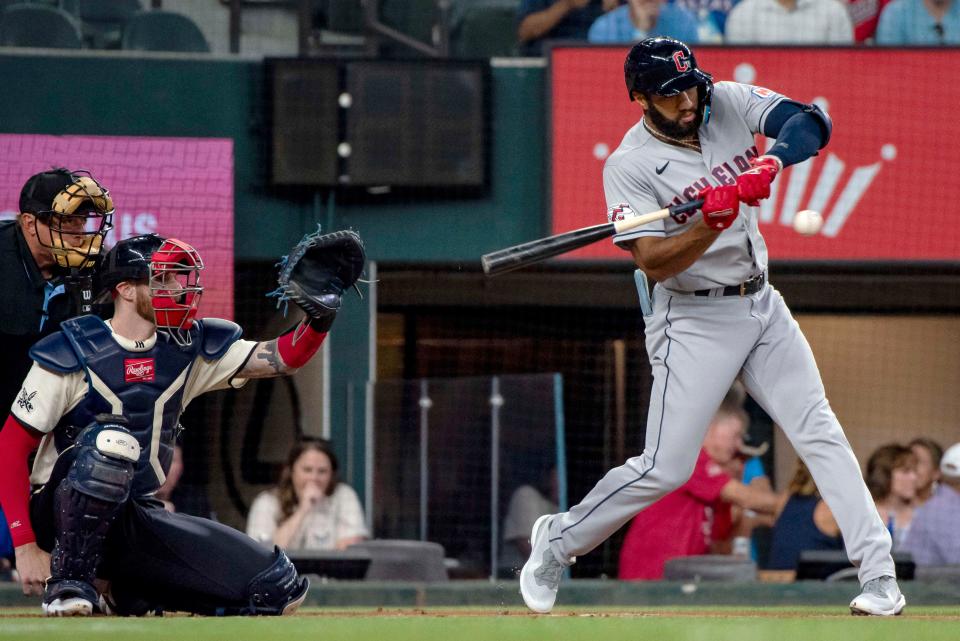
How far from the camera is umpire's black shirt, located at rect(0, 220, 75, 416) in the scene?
5641 mm

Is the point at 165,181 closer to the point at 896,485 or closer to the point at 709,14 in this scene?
the point at 709,14

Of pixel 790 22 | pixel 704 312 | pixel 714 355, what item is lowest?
pixel 714 355

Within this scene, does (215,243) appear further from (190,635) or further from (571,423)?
(190,635)

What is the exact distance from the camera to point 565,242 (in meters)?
5.15

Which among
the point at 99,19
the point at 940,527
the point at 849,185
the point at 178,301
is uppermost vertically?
the point at 99,19

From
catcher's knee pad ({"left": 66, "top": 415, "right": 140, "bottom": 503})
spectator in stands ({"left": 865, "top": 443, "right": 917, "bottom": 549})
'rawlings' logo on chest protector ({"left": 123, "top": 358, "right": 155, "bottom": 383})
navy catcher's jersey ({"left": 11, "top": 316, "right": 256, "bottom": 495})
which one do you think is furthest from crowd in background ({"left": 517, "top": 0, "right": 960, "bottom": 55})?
catcher's knee pad ({"left": 66, "top": 415, "right": 140, "bottom": 503})

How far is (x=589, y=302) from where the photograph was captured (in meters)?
10.4

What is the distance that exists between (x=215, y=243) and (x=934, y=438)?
16.1 feet

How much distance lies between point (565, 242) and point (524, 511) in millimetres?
3480

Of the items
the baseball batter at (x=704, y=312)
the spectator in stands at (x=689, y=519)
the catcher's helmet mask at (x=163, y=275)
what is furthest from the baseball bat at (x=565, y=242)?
the spectator in stands at (x=689, y=519)

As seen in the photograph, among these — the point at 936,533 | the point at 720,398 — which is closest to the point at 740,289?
the point at 720,398

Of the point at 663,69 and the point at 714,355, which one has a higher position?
the point at 663,69

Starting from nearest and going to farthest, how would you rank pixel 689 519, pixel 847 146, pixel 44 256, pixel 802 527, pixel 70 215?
pixel 70 215 → pixel 44 256 → pixel 689 519 → pixel 802 527 → pixel 847 146

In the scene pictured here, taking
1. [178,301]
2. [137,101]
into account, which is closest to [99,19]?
[137,101]
